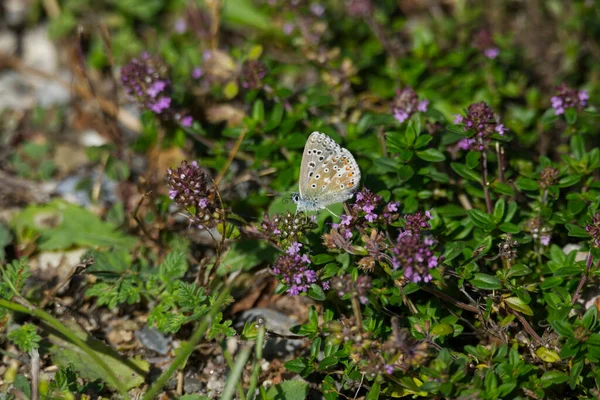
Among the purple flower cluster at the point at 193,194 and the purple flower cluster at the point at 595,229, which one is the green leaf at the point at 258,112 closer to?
the purple flower cluster at the point at 193,194

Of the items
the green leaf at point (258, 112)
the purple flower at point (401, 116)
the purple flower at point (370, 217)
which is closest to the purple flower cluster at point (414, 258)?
the purple flower at point (370, 217)

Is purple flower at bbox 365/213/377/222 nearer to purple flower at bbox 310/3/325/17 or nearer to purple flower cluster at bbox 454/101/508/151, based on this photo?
purple flower cluster at bbox 454/101/508/151

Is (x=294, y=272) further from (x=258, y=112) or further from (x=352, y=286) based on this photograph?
(x=258, y=112)

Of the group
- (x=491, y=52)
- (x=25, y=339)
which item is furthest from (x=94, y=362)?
(x=491, y=52)

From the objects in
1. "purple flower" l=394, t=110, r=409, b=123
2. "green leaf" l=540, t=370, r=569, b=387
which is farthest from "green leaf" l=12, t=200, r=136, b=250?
"green leaf" l=540, t=370, r=569, b=387

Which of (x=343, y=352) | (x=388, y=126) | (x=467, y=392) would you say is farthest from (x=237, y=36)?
(x=467, y=392)

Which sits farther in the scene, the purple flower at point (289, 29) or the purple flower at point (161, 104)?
the purple flower at point (289, 29)

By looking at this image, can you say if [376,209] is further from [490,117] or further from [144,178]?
[144,178]
